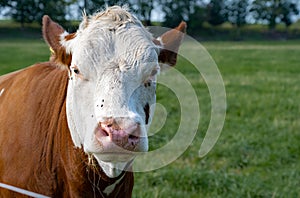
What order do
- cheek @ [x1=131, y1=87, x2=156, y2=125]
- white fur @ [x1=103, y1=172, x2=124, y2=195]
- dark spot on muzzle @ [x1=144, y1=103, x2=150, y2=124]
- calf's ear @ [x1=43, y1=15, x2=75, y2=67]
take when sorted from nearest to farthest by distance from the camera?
cheek @ [x1=131, y1=87, x2=156, y2=125], dark spot on muzzle @ [x1=144, y1=103, x2=150, y2=124], calf's ear @ [x1=43, y1=15, x2=75, y2=67], white fur @ [x1=103, y1=172, x2=124, y2=195]

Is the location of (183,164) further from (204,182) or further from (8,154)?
(8,154)

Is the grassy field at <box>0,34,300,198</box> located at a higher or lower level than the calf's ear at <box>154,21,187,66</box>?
lower

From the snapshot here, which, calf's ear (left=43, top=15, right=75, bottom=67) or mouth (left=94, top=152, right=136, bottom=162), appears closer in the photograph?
mouth (left=94, top=152, right=136, bottom=162)

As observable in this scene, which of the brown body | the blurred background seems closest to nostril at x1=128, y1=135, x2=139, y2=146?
the brown body

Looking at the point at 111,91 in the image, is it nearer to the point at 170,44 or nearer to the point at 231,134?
the point at 170,44

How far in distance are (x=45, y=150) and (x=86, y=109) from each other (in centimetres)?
53

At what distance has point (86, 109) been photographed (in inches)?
95.8

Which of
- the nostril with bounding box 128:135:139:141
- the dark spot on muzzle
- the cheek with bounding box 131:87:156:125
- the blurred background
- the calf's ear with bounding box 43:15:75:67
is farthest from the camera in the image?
the blurred background

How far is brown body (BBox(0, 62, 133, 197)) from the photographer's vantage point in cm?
274

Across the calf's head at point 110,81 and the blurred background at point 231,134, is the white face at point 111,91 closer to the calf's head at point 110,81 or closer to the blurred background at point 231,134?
the calf's head at point 110,81

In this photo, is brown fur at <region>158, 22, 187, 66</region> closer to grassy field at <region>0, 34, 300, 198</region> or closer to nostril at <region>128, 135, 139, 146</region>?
nostril at <region>128, 135, 139, 146</region>

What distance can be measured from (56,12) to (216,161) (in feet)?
10.8

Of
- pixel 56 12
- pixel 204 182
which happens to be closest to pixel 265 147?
pixel 204 182

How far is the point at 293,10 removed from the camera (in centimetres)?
5200
